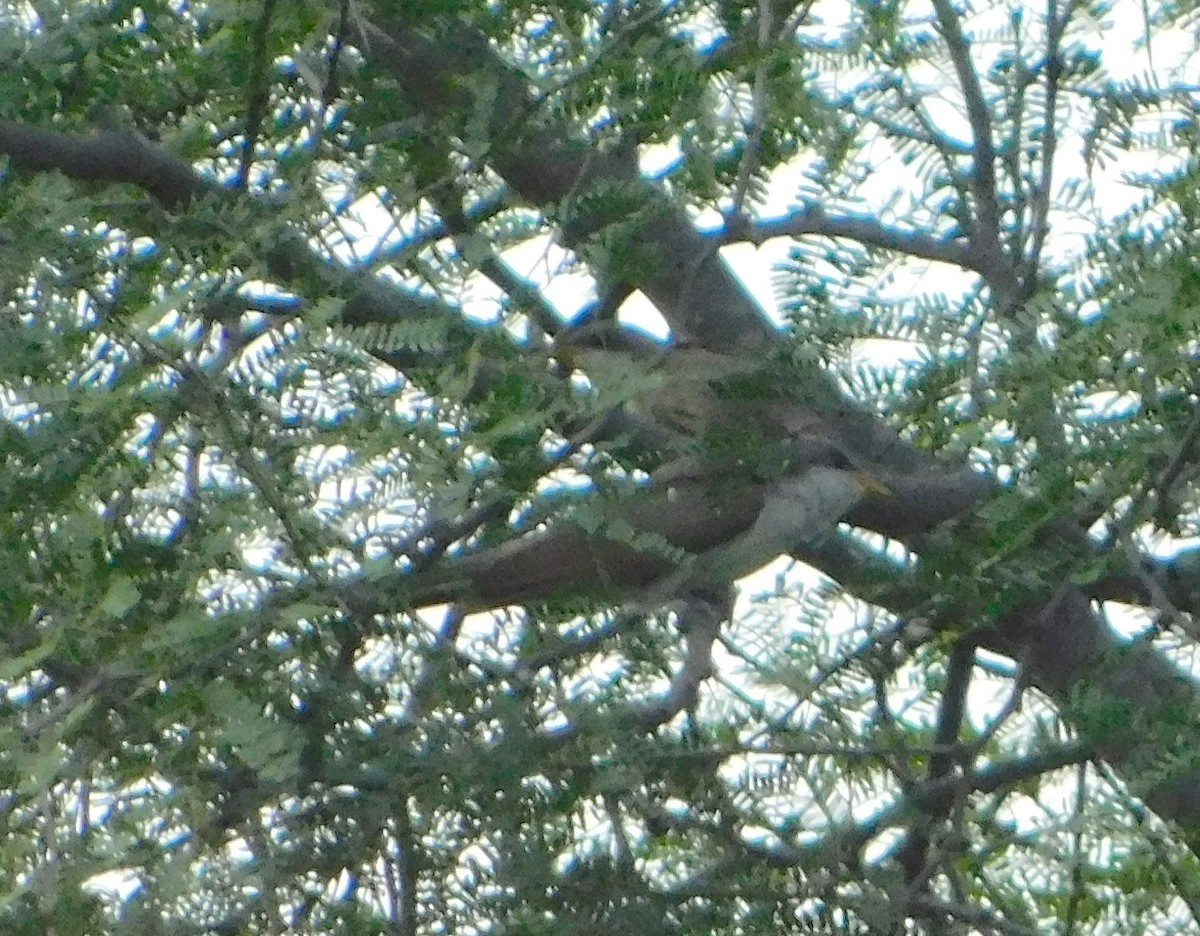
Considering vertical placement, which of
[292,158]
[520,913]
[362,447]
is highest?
[292,158]

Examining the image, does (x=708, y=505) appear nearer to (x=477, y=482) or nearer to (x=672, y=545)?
(x=672, y=545)

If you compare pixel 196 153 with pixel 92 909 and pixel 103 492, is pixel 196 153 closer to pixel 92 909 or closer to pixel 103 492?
pixel 103 492

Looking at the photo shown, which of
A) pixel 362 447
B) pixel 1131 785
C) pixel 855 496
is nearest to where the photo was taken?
pixel 362 447

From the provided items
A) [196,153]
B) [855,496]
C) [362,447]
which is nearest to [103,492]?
[362,447]

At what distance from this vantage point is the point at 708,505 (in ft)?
2.56

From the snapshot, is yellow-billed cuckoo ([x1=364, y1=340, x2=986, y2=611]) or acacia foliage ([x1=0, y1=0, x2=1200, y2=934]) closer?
acacia foliage ([x1=0, y1=0, x2=1200, y2=934])

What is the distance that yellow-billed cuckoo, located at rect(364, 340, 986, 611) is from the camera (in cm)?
69

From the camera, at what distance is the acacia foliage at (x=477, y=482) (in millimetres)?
559

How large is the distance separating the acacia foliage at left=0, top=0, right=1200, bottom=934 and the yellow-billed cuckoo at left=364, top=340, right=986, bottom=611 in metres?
0.03

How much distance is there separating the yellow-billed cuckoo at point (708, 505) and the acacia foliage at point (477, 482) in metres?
0.03

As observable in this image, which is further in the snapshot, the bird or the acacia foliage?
the bird

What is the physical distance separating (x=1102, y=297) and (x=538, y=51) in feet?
0.94

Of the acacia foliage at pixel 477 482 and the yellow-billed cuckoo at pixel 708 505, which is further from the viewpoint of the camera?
the yellow-billed cuckoo at pixel 708 505

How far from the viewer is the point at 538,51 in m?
0.73
